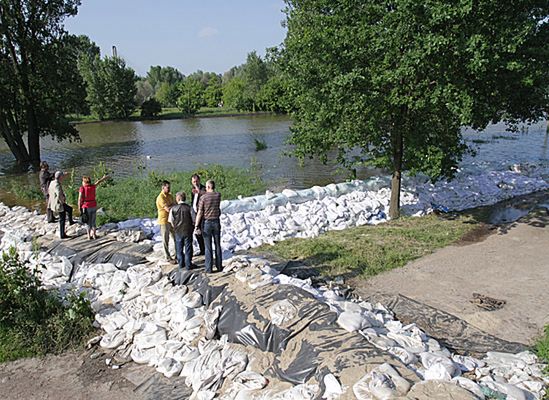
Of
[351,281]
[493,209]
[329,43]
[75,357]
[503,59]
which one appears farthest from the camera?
[493,209]

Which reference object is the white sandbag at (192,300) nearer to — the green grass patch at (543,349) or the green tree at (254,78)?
the green grass patch at (543,349)

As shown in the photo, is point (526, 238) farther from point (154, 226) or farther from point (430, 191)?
point (154, 226)

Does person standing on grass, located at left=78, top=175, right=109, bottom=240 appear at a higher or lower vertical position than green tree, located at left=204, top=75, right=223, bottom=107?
lower

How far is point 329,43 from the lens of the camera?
31.6ft

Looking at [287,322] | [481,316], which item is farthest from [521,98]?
[287,322]

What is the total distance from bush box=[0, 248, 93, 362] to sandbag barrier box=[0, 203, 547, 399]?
1.21 ft

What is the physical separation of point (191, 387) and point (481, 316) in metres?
4.33

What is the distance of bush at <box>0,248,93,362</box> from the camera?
657 centimetres

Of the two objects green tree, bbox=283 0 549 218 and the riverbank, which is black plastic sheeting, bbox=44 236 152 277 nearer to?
green tree, bbox=283 0 549 218

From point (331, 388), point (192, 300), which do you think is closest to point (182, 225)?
point (192, 300)

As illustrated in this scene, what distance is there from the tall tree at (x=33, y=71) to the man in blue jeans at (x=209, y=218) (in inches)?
747

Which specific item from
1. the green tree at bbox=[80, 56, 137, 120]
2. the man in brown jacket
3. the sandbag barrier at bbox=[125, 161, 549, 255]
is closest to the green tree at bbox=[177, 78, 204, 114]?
the green tree at bbox=[80, 56, 137, 120]

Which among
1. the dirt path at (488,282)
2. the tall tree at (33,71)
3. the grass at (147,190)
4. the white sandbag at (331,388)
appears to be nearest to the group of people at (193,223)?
the dirt path at (488,282)

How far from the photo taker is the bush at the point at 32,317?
6.57m
